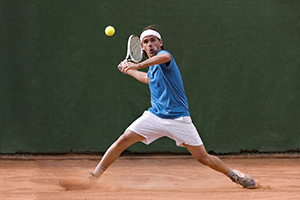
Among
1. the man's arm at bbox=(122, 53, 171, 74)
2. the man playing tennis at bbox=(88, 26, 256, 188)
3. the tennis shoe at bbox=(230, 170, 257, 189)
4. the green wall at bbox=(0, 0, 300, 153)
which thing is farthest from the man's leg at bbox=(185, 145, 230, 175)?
the green wall at bbox=(0, 0, 300, 153)

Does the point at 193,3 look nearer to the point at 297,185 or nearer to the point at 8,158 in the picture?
the point at 297,185

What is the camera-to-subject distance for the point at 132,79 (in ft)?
16.0

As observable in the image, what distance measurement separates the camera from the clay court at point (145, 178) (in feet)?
9.86

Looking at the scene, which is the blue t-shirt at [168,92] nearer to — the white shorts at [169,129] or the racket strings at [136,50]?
the white shorts at [169,129]

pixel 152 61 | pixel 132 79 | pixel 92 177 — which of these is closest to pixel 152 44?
pixel 152 61

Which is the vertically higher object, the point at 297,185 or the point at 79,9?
the point at 79,9

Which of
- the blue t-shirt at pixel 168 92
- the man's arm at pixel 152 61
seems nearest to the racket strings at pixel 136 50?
the blue t-shirt at pixel 168 92

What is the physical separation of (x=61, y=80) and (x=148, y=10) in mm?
1393

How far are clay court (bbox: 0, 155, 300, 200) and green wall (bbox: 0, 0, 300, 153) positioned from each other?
0.61 feet

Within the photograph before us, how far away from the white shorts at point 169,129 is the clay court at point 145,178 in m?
0.43

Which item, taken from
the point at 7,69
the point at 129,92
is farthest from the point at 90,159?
the point at 7,69

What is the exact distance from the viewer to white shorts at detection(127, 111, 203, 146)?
3.13m

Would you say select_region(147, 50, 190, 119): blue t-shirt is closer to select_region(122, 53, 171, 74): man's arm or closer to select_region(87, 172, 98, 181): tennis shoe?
select_region(122, 53, 171, 74): man's arm

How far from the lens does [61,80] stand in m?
4.80
